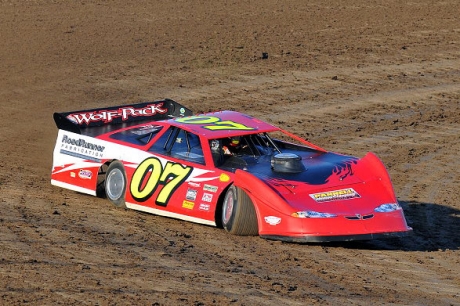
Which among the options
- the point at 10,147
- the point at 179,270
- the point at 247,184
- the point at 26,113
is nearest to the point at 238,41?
the point at 26,113

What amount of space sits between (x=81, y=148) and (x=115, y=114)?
140 cm

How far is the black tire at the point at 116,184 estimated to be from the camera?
1297 cm

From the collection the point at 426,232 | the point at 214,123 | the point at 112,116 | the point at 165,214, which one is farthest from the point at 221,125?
the point at 426,232

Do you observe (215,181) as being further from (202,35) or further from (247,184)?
(202,35)

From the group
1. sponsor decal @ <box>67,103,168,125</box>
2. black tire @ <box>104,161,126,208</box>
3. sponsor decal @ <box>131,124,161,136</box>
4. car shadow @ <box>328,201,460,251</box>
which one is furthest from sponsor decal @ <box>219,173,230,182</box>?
sponsor decal @ <box>67,103,168,125</box>

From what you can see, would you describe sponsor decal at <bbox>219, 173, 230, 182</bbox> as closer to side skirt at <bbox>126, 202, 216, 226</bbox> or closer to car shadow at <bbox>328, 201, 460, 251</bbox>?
side skirt at <bbox>126, 202, 216, 226</bbox>

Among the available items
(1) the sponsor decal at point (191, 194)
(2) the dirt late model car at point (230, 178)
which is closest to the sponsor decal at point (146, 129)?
(2) the dirt late model car at point (230, 178)

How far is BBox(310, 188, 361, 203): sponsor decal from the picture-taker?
11517 mm

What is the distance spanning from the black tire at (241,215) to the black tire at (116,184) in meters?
1.78

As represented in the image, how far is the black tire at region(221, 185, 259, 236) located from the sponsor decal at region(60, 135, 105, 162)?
7.69 ft

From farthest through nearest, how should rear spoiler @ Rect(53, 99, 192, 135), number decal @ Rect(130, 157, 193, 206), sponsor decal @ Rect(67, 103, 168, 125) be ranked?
sponsor decal @ Rect(67, 103, 168, 125) → rear spoiler @ Rect(53, 99, 192, 135) → number decal @ Rect(130, 157, 193, 206)

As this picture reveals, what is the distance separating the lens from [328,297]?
369 inches

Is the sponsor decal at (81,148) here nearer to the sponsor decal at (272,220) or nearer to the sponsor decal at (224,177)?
the sponsor decal at (224,177)

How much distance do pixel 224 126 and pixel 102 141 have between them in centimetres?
156
